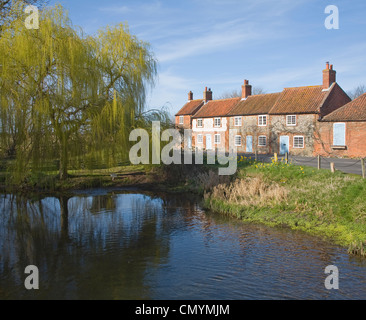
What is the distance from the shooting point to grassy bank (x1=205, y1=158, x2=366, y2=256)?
1061 cm

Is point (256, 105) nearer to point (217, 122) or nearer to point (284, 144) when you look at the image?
point (217, 122)

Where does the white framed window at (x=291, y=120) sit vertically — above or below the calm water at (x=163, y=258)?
above

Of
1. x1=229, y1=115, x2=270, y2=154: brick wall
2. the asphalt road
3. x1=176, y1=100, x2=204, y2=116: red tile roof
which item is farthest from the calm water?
x1=176, y1=100, x2=204, y2=116: red tile roof

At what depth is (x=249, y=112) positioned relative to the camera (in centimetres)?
3709

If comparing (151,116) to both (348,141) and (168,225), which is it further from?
(348,141)

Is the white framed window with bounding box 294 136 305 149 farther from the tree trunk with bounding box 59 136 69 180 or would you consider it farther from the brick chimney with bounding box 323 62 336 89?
the tree trunk with bounding box 59 136 69 180

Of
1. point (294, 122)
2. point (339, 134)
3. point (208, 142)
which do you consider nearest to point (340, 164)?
point (339, 134)

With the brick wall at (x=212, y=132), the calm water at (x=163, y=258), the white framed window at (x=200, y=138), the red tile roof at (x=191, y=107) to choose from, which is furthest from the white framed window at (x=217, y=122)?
the calm water at (x=163, y=258)

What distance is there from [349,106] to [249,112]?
417 inches

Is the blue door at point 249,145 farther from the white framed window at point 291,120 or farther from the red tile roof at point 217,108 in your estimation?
the white framed window at point 291,120

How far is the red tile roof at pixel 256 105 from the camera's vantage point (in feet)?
118

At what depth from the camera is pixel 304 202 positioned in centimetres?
1270

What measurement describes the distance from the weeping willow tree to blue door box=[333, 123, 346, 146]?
18.9m

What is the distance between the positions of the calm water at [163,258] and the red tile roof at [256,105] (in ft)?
81.2
